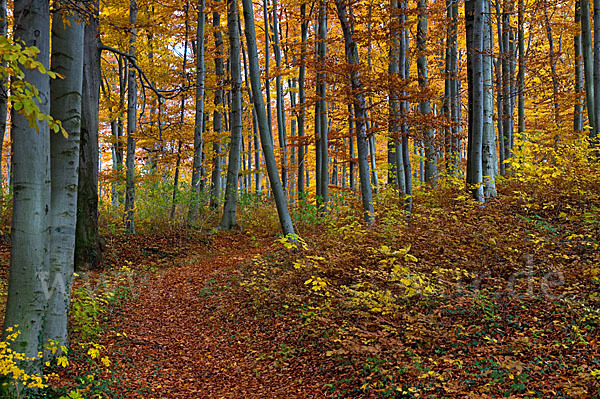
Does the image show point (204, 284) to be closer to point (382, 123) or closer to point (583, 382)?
point (382, 123)

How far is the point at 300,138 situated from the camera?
1515cm

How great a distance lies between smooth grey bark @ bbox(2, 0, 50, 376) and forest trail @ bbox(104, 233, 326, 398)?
1.37 metres

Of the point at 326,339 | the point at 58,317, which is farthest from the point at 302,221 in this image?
the point at 58,317

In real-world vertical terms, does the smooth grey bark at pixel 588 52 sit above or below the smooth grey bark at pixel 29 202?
above

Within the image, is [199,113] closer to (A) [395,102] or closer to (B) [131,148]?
(B) [131,148]

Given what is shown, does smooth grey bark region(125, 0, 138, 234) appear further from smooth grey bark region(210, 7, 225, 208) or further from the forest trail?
the forest trail

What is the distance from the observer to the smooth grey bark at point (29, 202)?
374cm

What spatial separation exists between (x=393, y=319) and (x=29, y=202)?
4205 millimetres

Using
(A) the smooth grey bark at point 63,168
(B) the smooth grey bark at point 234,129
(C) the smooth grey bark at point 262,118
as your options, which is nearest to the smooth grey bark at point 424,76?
(C) the smooth grey bark at point 262,118

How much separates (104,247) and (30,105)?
7.27 metres

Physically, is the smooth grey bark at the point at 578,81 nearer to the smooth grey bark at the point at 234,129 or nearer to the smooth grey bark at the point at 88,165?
the smooth grey bark at the point at 234,129

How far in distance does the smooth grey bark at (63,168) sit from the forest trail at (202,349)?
1.12 meters

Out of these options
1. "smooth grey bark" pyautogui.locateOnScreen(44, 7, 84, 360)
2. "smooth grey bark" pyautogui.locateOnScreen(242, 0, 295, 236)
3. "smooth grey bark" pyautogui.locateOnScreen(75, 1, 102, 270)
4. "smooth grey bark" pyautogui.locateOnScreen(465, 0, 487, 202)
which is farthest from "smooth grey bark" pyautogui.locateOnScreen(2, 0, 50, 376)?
"smooth grey bark" pyautogui.locateOnScreen(465, 0, 487, 202)

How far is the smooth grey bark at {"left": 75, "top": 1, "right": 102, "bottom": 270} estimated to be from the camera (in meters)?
8.78
